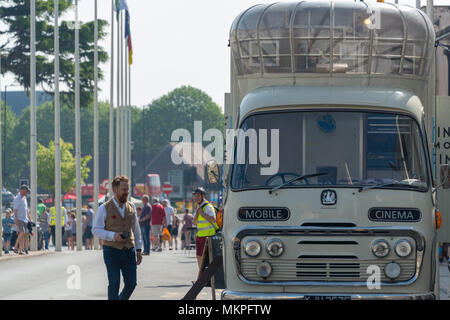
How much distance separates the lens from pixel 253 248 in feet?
39.6

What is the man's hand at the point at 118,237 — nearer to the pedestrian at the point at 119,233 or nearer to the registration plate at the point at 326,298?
the pedestrian at the point at 119,233

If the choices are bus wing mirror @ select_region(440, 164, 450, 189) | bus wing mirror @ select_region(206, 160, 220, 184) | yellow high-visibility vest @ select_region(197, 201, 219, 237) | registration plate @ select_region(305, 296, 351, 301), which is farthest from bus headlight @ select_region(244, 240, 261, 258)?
yellow high-visibility vest @ select_region(197, 201, 219, 237)

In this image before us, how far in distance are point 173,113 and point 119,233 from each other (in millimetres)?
123773

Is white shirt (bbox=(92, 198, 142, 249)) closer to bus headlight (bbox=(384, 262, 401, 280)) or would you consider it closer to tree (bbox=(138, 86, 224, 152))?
bus headlight (bbox=(384, 262, 401, 280))

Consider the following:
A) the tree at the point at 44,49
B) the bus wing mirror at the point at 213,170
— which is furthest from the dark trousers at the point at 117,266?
the tree at the point at 44,49

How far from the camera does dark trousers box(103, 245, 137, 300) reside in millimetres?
13016

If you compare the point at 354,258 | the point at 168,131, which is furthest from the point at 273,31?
the point at 168,131

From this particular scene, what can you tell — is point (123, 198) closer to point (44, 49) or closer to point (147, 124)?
point (44, 49)

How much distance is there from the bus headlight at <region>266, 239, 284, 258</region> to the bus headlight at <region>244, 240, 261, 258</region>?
0.36 ft

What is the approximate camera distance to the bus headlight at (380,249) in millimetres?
11898

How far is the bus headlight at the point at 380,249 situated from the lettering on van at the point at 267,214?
980mm

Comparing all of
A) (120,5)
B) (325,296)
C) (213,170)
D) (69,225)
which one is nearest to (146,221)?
(69,225)
